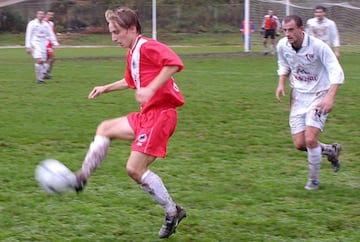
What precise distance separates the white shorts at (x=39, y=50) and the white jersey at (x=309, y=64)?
38.9 ft

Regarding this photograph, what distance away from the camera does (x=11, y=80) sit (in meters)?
19.0

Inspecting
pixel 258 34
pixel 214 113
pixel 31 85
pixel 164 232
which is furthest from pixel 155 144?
pixel 258 34

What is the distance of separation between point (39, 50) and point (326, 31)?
7116 mm

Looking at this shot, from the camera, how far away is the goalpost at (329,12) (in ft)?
102

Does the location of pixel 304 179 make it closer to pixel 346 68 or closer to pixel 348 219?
pixel 348 219

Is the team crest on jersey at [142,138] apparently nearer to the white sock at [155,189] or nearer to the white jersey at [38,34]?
the white sock at [155,189]

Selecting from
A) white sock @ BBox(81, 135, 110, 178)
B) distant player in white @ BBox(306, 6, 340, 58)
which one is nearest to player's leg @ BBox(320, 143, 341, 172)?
white sock @ BBox(81, 135, 110, 178)

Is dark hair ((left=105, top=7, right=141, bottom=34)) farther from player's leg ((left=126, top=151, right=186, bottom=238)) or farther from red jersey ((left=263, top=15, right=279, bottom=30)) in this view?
red jersey ((left=263, top=15, right=279, bottom=30))

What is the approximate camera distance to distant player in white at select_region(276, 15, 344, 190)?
276 inches

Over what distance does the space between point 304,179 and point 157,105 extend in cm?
276

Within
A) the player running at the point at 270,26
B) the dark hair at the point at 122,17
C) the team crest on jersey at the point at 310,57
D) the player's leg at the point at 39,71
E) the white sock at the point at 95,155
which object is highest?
the dark hair at the point at 122,17

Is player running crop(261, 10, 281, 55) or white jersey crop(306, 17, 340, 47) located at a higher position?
white jersey crop(306, 17, 340, 47)

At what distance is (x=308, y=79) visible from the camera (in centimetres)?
728

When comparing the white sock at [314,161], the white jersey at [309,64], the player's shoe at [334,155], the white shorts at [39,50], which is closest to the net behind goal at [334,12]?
the white shorts at [39,50]
